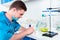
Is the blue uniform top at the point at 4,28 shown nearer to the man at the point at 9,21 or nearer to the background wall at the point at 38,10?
the man at the point at 9,21

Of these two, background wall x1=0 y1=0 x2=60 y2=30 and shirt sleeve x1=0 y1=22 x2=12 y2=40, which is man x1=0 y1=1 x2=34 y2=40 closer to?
shirt sleeve x1=0 y1=22 x2=12 y2=40

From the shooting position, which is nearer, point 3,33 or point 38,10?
point 3,33

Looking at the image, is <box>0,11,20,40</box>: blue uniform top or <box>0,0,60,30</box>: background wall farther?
<box>0,0,60,30</box>: background wall

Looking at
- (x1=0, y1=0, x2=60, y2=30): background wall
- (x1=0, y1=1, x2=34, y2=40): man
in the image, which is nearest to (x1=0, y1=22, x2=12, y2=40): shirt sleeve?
(x1=0, y1=1, x2=34, y2=40): man

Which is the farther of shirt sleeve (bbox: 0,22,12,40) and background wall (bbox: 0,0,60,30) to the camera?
background wall (bbox: 0,0,60,30)

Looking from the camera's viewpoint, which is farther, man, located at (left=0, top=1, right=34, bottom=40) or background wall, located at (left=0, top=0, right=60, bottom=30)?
background wall, located at (left=0, top=0, right=60, bottom=30)

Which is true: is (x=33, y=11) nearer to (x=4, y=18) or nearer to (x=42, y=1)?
(x=42, y=1)

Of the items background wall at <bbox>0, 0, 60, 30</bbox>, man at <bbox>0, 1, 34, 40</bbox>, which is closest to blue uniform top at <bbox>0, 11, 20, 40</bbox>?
man at <bbox>0, 1, 34, 40</bbox>

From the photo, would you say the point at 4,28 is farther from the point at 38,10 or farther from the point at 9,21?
the point at 38,10

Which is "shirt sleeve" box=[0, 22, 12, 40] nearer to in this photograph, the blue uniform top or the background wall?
the blue uniform top

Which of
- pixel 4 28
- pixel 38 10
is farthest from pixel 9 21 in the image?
pixel 38 10

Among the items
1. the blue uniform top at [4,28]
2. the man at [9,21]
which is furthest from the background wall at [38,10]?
the blue uniform top at [4,28]

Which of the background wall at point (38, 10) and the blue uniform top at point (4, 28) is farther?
the background wall at point (38, 10)

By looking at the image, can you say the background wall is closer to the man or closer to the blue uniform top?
the man
